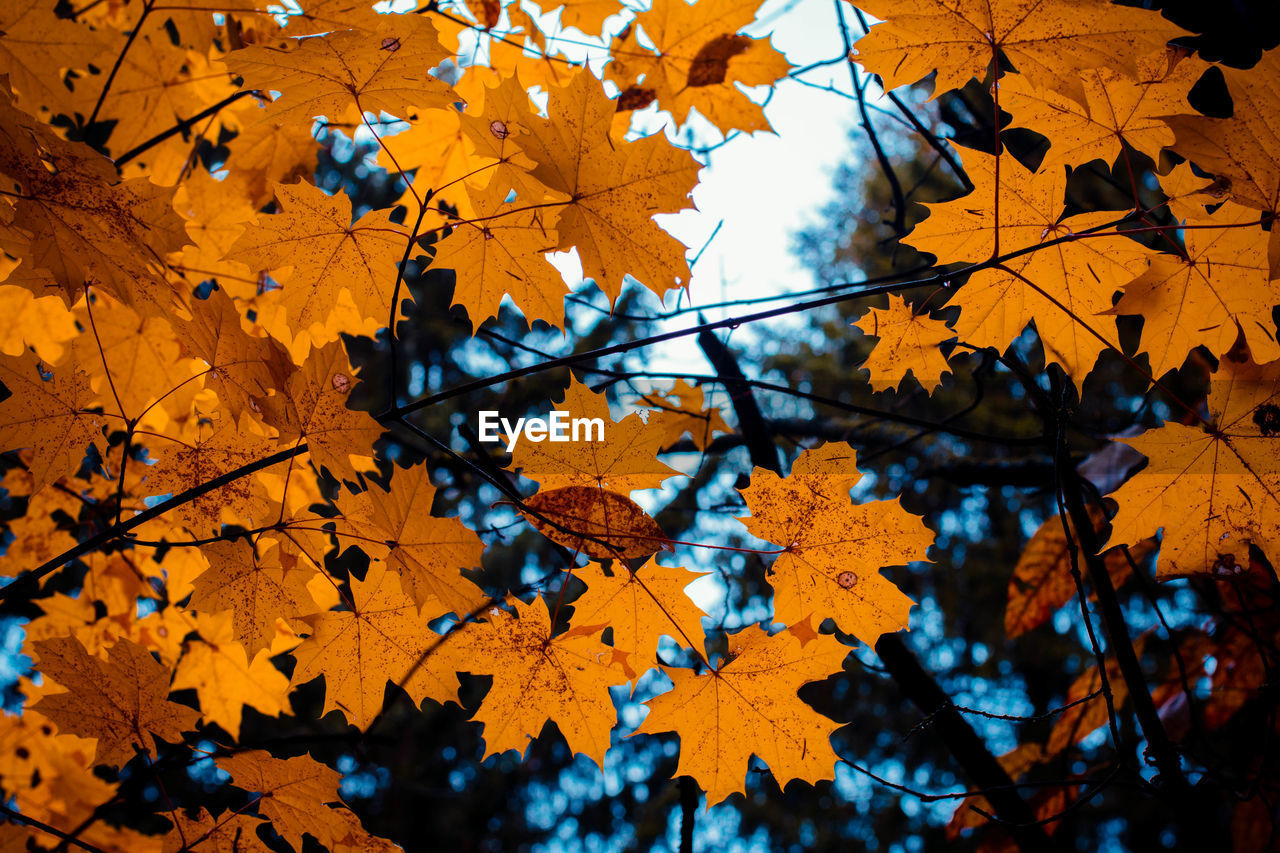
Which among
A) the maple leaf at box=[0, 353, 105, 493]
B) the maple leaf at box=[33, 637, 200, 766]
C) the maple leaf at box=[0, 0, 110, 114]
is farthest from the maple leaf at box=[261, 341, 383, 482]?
the maple leaf at box=[0, 0, 110, 114]

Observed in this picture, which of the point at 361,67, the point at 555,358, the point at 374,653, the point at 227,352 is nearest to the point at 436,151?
the point at 361,67

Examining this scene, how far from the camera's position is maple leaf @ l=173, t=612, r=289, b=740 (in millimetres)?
1892

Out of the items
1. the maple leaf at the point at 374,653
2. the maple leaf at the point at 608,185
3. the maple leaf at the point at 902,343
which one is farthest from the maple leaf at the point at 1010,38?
the maple leaf at the point at 374,653

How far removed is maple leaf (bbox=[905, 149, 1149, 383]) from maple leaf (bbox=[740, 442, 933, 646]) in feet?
1.47

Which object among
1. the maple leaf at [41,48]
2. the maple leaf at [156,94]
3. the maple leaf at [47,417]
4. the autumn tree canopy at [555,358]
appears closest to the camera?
the autumn tree canopy at [555,358]

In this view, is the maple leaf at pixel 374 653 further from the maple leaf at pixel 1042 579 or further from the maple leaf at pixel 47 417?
the maple leaf at pixel 1042 579

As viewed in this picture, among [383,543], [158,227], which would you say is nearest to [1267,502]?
[383,543]

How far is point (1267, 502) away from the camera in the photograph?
48.5 inches

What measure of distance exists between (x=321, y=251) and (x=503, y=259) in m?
0.34

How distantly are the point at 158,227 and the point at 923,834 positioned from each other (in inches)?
333

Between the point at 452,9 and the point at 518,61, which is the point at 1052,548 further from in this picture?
the point at 452,9

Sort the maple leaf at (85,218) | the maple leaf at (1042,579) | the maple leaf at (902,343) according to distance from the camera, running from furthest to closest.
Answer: the maple leaf at (1042,579), the maple leaf at (902,343), the maple leaf at (85,218)

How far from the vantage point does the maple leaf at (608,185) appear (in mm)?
1114

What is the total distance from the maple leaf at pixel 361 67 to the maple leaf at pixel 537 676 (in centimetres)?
90
